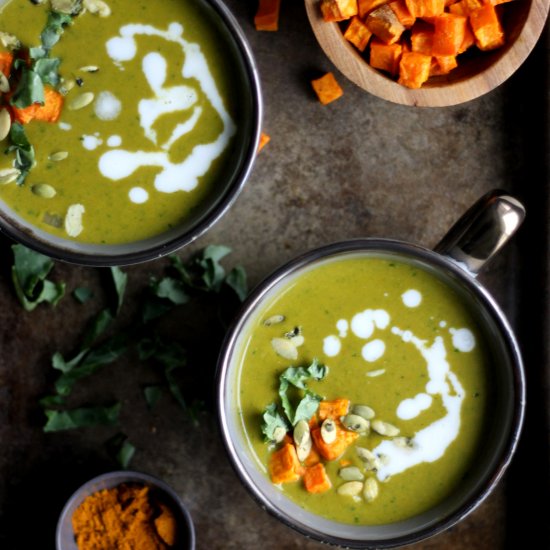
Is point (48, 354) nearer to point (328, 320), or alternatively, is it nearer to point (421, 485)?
point (328, 320)

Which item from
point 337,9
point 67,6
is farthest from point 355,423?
point 67,6

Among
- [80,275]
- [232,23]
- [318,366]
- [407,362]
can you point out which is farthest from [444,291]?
[80,275]

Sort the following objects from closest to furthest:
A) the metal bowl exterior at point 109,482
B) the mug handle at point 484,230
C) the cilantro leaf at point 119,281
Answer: the mug handle at point 484,230 → the metal bowl exterior at point 109,482 → the cilantro leaf at point 119,281

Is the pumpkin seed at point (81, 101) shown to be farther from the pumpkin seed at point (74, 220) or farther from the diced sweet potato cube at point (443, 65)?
the diced sweet potato cube at point (443, 65)

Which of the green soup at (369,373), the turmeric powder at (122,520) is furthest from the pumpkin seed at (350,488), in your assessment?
the turmeric powder at (122,520)

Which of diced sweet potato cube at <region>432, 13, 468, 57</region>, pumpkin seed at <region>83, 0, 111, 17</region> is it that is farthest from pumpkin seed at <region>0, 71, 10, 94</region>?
diced sweet potato cube at <region>432, 13, 468, 57</region>

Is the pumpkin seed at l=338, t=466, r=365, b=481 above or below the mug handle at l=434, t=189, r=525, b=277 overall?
below

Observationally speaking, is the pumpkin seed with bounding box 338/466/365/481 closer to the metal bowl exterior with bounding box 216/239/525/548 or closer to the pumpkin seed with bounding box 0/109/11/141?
the metal bowl exterior with bounding box 216/239/525/548
